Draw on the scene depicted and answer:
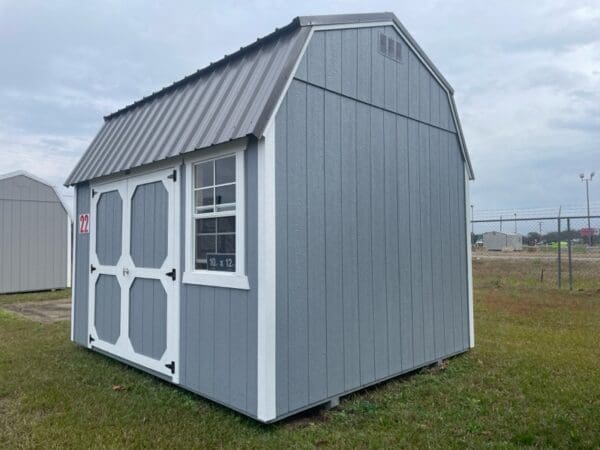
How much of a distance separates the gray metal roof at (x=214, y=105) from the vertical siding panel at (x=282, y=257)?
7.9 inches

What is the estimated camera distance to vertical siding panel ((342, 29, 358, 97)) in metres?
3.85

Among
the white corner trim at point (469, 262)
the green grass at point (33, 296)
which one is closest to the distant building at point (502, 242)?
the white corner trim at point (469, 262)

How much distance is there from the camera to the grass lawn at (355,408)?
302 cm

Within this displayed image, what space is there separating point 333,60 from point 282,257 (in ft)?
5.87

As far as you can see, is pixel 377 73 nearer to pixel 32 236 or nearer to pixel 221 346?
pixel 221 346

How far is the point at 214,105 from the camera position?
153 inches

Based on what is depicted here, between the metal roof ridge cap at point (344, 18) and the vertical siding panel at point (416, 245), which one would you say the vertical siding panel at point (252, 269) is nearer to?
the metal roof ridge cap at point (344, 18)

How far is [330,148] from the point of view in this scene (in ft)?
12.1

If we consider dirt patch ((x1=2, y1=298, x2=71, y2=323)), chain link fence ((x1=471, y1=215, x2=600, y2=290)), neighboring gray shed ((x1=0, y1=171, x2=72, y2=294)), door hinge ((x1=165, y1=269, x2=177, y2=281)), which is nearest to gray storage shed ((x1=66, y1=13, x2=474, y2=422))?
door hinge ((x1=165, y1=269, x2=177, y2=281))

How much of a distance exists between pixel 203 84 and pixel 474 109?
740 centimetres

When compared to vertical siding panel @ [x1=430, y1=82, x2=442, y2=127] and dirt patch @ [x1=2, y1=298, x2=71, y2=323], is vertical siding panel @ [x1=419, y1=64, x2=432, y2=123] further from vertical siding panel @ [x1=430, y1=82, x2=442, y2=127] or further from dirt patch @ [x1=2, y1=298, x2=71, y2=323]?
dirt patch @ [x1=2, y1=298, x2=71, y2=323]

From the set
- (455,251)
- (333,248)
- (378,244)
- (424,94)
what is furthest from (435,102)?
(333,248)

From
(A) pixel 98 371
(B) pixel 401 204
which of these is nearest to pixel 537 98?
(B) pixel 401 204

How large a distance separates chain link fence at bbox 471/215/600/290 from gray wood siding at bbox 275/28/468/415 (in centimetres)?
605
